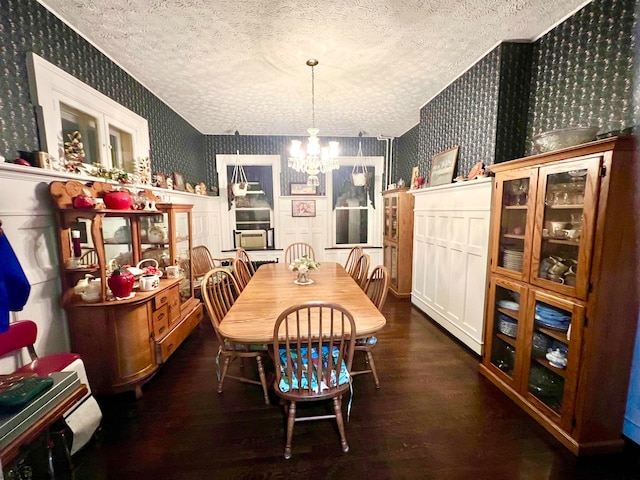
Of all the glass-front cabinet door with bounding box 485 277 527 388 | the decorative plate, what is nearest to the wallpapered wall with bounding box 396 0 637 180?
the decorative plate

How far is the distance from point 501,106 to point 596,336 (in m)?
1.95

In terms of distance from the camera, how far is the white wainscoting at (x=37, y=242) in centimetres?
153

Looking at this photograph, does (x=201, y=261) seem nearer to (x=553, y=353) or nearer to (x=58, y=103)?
(x=58, y=103)

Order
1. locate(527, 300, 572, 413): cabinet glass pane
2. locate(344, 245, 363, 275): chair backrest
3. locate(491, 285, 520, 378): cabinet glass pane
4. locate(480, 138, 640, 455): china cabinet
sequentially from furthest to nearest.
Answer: locate(344, 245, 363, 275): chair backrest
locate(491, 285, 520, 378): cabinet glass pane
locate(527, 300, 572, 413): cabinet glass pane
locate(480, 138, 640, 455): china cabinet

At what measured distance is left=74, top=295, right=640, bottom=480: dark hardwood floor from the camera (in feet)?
4.68

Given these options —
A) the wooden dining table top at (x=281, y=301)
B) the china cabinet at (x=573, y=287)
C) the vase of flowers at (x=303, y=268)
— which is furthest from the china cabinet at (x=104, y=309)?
the china cabinet at (x=573, y=287)

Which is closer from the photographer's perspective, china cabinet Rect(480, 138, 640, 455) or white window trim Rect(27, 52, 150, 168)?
china cabinet Rect(480, 138, 640, 455)

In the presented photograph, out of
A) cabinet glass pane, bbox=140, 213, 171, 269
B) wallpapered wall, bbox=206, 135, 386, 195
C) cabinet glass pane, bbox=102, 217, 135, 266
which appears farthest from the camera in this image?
wallpapered wall, bbox=206, 135, 386, 195

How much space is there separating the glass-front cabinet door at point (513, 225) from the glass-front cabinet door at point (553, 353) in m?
0.25

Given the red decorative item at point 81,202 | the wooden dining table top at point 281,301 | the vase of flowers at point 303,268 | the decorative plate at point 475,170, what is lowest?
the wooden dining table top at point 281,301

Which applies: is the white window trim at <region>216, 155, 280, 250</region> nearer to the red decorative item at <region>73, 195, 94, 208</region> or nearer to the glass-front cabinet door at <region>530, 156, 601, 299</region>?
the red decorative item at <region>73, 195, 94, 208</region>

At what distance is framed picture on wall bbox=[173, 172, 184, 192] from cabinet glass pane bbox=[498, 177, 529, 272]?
151 inches

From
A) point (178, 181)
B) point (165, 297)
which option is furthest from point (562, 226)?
point (178, 181)

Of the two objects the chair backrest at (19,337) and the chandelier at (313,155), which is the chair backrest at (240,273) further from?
the chair backrest at (19,337)
